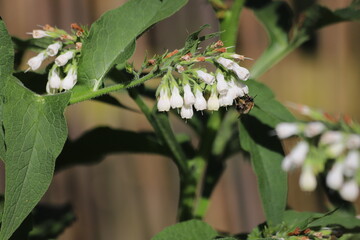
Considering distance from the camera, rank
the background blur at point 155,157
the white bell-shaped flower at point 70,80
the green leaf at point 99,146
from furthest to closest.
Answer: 1. the background blur at point 155,157
2. the green leaf at point 99,146
3. the white bell-shaped flower at point 70,80

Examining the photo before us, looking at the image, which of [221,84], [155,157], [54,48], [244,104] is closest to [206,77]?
[221,84]

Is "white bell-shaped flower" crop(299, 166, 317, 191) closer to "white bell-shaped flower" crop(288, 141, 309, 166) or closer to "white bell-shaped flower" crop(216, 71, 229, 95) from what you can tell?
"white bell-shaped flower" crop(288, 141, 309, 166)

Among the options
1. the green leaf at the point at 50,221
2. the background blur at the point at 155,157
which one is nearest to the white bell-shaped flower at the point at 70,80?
the green leaf at the point at 50,221

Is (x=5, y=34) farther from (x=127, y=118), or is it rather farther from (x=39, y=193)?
(x=127, y=118)

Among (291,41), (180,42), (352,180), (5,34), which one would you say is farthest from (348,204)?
(180,42)

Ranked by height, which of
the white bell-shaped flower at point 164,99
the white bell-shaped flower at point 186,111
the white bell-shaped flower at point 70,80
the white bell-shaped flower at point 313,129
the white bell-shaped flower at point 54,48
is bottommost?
the white bell-shaped flower at point 313,129

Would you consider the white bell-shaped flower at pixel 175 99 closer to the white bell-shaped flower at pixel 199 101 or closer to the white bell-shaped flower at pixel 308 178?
the white bell-shaped flower at pixel 199 101

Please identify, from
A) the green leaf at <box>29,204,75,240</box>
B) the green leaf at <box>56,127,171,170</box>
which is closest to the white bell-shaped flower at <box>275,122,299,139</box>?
the green leaf at <box>56,127,171,170</box>
